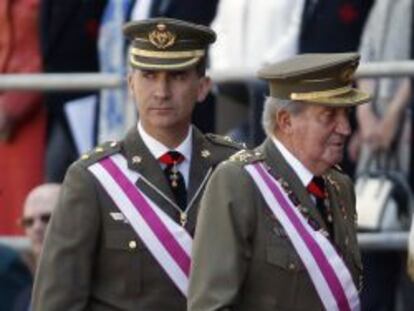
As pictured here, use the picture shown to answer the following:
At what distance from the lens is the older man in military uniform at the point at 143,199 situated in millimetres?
6828

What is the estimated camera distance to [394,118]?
29.4ft

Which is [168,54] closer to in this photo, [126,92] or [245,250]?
[245,250]

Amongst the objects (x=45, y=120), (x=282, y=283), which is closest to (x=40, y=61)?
(x=45, y=120)

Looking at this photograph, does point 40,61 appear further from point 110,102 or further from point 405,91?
point 405,91

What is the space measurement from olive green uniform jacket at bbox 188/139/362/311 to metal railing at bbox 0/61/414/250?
2225 millimetres

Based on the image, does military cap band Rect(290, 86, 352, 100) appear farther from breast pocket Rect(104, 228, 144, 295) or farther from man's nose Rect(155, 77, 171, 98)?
breast pocket Rect(104, 228, 144, 295)

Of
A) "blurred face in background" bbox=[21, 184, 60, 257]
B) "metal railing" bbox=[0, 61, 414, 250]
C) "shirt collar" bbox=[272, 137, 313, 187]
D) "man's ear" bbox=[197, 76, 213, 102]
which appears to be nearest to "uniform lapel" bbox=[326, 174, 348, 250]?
"shirt collar" bbox=[272, 137, 313, 187]

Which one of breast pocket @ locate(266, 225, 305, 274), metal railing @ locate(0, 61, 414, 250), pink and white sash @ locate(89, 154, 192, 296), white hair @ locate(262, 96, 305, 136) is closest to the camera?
breast pocket @ locate(266, 225, 305, 274)

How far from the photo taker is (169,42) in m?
7.17

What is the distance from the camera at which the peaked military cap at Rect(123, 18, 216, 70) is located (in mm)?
7102

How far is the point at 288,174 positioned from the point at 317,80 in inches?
12.3

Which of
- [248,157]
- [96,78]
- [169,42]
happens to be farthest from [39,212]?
[248,157]

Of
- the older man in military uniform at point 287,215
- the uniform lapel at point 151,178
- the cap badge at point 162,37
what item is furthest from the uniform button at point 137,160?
the older man in military uniform at point 287,215

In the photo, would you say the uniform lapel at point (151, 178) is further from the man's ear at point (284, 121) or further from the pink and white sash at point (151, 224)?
the man's ear at point (284, 121)
